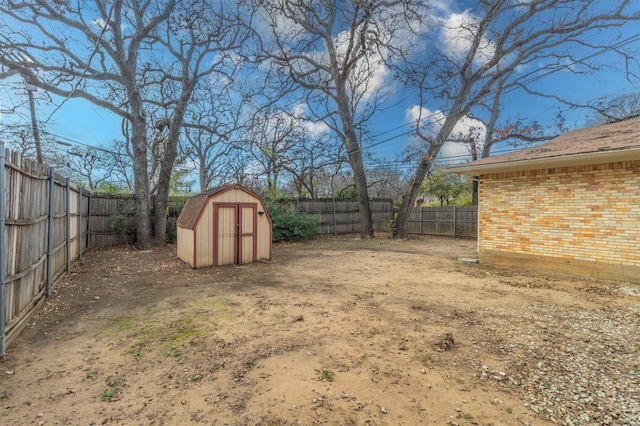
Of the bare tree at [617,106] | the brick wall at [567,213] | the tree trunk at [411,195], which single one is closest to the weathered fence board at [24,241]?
the brick wall at [567,213]

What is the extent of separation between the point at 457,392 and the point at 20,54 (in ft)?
43.8

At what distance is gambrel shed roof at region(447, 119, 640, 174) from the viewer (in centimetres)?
531

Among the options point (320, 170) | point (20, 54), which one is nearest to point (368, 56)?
point (320, 170)

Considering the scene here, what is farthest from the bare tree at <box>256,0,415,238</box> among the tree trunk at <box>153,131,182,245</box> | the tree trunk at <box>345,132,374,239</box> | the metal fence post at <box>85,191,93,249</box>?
the metal fence post at <box>85,191,93,249</box>

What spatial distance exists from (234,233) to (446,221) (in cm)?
1099

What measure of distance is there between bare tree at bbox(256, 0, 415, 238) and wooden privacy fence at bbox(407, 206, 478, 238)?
11.7ft

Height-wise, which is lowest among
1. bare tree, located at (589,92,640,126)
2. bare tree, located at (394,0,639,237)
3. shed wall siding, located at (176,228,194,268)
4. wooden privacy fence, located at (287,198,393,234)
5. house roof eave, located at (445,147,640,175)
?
shed wall siding, located at (176,228,194,268)

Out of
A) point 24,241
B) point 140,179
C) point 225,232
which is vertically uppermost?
point 140,179

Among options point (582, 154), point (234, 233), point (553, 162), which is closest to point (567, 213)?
point (553, 162)

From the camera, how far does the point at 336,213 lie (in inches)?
593

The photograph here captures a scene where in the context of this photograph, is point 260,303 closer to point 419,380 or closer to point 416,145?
point 419,380

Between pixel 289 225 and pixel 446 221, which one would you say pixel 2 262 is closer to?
pixel 289 225

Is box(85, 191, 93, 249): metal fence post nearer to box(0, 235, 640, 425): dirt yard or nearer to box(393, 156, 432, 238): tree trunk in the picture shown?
box(0, 235, 640, 425): dirt yard

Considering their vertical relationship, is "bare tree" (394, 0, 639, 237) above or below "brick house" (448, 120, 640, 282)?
above
